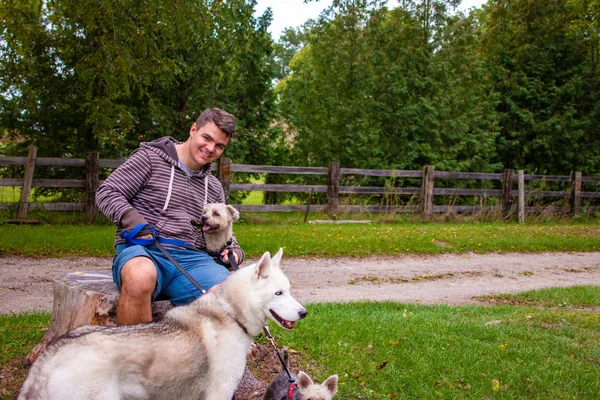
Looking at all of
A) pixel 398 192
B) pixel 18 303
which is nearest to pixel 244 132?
pixel 398 192

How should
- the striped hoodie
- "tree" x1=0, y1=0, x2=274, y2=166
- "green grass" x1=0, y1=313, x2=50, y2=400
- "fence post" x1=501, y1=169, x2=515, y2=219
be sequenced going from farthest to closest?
"fence post" x1=501, y1=169, x2=515, y2=219
"tree" x1=0, y1=0, x2=274, y2=166
"green grass" x1=0, y1=313, x2=50, y2=400
the striped hoodie

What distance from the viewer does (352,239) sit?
531 inches

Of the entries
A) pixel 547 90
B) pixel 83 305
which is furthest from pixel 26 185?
pixel 547 90

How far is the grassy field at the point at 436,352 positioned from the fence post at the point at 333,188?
33.5ft

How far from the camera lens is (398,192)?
61.6 feet

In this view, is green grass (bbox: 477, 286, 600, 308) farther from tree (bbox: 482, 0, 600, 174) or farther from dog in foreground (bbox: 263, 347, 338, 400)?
tree (bbox: 482, 0, 600, 174)

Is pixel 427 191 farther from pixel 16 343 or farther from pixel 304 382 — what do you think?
pixel 304 382

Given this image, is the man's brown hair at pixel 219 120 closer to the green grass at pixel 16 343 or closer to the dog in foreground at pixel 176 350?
the dog in foreground at pixel 176 350

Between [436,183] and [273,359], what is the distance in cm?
1649

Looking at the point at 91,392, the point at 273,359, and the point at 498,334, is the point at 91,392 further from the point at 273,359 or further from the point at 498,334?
the point at 498,334

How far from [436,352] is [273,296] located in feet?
9.79

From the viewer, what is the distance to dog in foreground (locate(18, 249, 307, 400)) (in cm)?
278

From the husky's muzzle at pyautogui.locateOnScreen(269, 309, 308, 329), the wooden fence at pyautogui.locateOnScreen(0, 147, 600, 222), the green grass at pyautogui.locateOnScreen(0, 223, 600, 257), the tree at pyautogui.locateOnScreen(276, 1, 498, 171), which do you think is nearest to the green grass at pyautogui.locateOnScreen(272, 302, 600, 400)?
the husky's muzzle at pyautogui.locateOnScreen(269, 309, 308, 329)

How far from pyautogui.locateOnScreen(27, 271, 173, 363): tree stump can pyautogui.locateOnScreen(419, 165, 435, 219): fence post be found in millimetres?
15220
